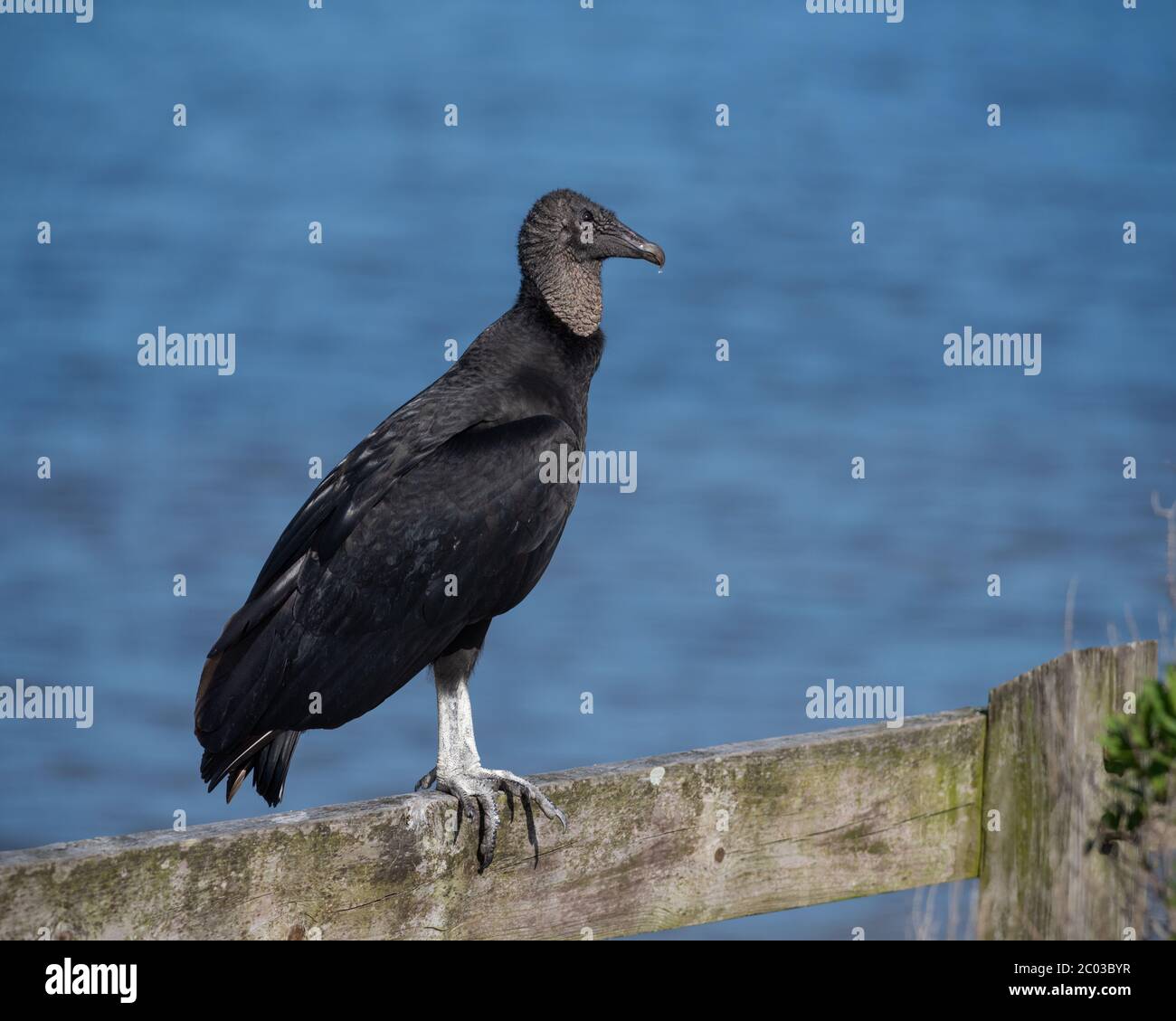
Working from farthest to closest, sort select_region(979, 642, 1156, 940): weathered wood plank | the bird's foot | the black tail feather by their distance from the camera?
the black tail feather, select_region(979, 642, 1156, 940): weathered wood plank, the bird's foot

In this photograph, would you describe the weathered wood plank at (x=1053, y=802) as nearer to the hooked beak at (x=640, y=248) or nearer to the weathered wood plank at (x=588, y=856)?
the weathered wood plank at (x=588, y=856)

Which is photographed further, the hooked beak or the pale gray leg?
the hooked beak

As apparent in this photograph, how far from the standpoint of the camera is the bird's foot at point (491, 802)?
2055mm

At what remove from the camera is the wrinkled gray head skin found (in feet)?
10.7

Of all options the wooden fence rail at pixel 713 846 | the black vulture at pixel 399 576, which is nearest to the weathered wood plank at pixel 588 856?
the wooden fence rail at pixel 713 846

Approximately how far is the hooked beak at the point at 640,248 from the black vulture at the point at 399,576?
0.51 meters

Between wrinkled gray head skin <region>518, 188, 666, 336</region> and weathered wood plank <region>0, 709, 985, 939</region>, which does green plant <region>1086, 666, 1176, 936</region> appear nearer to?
weathered wood plank <region>0, 709, 985, 939</region>

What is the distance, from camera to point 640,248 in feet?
10.9

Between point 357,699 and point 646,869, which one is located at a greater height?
point 357,699

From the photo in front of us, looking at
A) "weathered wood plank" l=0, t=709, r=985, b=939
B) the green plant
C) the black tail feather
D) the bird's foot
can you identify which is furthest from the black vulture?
the green plant
